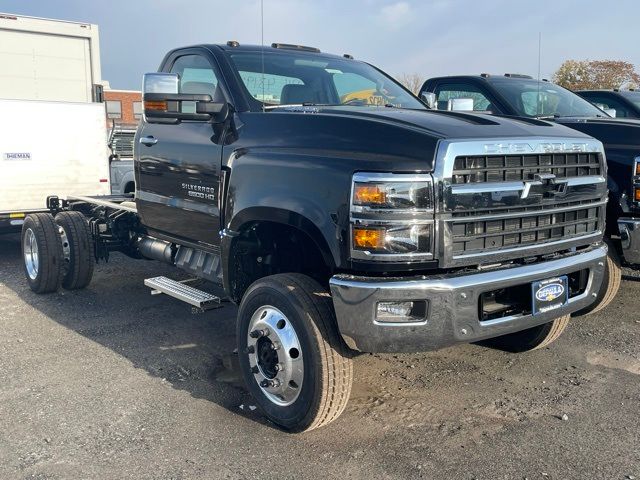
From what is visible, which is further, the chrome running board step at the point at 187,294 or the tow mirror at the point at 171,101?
the chrome running board step at the point at 187,294

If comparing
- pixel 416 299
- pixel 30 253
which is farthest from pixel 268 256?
pixel 30 253

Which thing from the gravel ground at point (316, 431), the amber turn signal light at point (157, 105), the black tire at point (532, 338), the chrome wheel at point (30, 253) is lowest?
the gravel ground at point (316, 431)

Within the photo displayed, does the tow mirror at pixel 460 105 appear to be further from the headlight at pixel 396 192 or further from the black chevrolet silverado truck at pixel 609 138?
the headlight at pixel 396 192

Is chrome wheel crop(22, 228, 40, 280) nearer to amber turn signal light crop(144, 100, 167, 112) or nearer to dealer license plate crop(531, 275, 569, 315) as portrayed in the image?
amber turn signal light crop(144, 100, 167, 112)

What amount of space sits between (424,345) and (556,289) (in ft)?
3.09

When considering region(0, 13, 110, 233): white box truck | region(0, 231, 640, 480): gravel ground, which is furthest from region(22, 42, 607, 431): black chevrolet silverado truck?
region(0, 13, 110, 233): white box truck

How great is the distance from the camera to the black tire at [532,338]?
14.9ft

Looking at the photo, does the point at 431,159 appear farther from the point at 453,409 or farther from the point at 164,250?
the point at 164,250

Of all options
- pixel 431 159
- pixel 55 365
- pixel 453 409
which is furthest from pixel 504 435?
pixel 55 365

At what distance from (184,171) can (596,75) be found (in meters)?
21.7

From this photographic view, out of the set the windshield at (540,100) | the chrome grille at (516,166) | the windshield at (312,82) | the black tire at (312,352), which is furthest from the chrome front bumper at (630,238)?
the black tire at (312,352)

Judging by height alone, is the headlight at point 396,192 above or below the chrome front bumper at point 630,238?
above

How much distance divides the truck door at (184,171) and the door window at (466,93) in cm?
330

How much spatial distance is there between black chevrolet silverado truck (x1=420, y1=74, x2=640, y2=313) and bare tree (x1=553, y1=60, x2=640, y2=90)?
1288 centimetres
